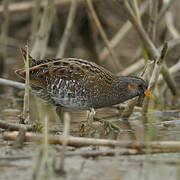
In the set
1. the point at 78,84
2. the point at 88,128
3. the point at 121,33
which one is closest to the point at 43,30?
the point at 121,33

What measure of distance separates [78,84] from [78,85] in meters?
0.01

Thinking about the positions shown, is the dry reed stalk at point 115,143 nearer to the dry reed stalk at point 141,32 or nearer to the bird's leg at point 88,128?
the bird's leg at point 88,128

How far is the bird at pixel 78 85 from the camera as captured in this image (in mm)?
4848

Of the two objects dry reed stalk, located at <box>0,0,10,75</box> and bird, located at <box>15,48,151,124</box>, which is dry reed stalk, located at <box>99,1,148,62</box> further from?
bird, located at <box>15,48,151,124</box>

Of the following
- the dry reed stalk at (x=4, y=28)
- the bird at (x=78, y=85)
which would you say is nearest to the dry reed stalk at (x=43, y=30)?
the dry reed stalk at (x=4, y=28)

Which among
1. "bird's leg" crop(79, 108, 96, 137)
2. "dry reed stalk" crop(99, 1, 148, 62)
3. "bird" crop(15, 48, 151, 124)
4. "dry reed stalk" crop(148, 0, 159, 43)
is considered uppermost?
"dry reed stalk" crop(99, 1, 148, 62)

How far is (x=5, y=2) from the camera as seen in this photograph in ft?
26.3

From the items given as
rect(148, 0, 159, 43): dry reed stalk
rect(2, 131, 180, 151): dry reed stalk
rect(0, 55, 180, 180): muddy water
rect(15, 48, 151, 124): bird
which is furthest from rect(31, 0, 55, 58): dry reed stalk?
rect(2, 131, 180, 151): dry reed stalk

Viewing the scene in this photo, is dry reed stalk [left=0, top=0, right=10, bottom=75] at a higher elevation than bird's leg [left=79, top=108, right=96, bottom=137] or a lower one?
higher

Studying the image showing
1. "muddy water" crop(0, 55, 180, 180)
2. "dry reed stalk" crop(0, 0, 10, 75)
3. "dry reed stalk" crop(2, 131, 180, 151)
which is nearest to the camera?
"muddy water" crop(0, 55, 180, 180)

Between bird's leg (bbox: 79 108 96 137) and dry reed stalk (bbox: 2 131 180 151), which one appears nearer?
dry reed stalk (bbox: 2 131 180 151)

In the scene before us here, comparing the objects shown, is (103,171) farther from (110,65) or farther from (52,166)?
(110,65)

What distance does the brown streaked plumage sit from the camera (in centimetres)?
485

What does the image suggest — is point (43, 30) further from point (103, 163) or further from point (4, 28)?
point (103, 163)
